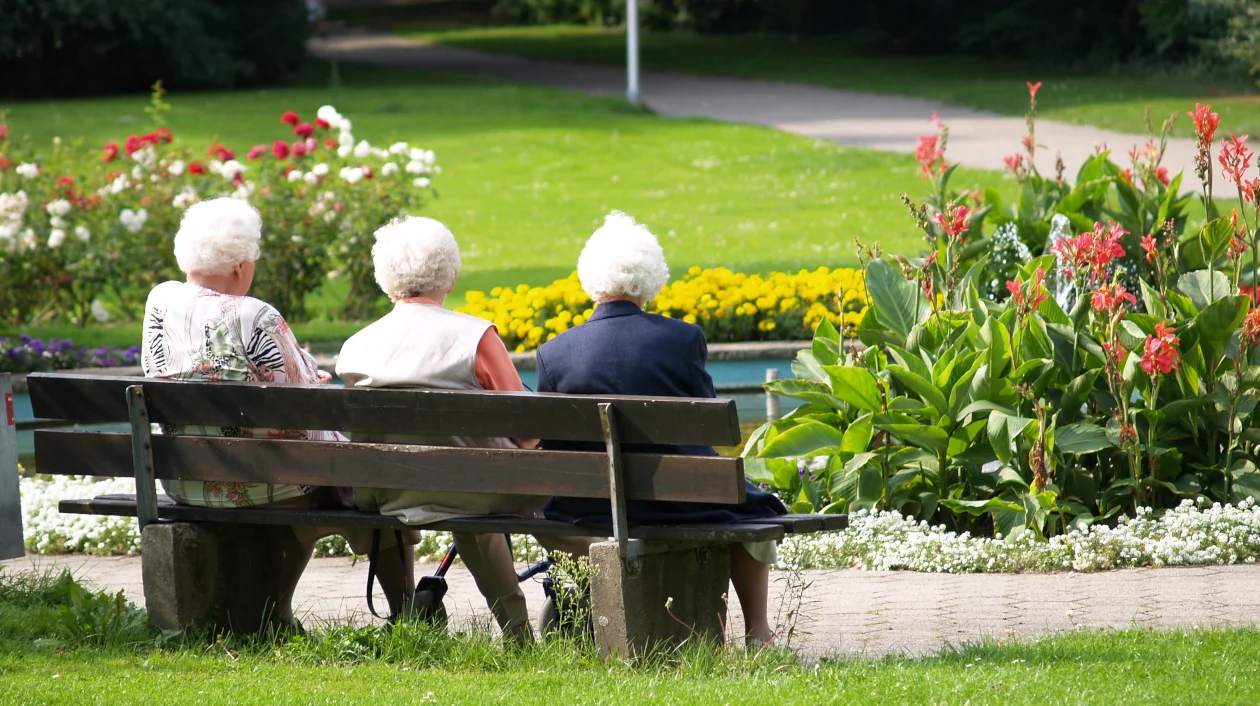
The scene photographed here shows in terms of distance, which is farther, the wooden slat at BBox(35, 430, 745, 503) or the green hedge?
the green hedge

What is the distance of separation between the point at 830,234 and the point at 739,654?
12066mm

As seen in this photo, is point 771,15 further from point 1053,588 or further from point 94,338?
point 1053,588

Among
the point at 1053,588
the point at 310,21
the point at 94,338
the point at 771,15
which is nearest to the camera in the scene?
the point at 1053,588

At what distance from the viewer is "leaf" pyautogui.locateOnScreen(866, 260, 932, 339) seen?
620 cm

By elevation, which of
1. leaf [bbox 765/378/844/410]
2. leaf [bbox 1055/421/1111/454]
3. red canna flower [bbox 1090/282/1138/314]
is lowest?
leaf [bbox 1055/421/1111/454]

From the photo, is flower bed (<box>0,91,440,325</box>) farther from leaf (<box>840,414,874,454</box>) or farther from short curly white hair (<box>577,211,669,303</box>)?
short curly white hair (<box>577,211,669,303</box>)

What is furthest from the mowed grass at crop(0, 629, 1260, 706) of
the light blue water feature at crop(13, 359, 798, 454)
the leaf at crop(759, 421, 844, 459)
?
the light blue water feature at crop(13, 359, 798, 454)

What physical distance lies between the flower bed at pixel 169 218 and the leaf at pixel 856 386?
264 inches

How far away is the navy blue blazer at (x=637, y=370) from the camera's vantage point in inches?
168

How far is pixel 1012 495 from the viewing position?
19.3ft

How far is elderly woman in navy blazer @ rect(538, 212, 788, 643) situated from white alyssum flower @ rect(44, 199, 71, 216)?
8.52m

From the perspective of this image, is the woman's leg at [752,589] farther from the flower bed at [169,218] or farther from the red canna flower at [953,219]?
the flower bed at [169,218]

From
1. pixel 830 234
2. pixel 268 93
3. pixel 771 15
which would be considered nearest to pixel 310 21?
pixel 268 93

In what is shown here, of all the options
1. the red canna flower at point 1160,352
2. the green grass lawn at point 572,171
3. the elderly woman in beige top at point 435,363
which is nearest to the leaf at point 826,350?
the red canna flower at point 1160,352
